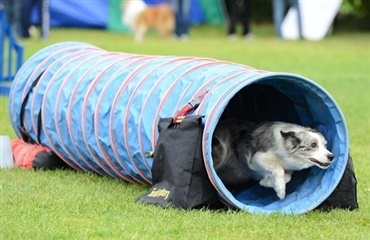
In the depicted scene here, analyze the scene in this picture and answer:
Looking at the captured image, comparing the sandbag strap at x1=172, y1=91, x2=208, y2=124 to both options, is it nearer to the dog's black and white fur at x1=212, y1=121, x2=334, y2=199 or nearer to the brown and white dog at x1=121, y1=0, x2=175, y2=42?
the dog's black and white fur at x1=212, y1=121, x2=334, y2=199

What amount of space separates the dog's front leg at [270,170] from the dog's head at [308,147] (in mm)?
135

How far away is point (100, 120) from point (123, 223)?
160cm

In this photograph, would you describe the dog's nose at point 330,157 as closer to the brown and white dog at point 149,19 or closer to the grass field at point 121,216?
the grass field at point 121,216

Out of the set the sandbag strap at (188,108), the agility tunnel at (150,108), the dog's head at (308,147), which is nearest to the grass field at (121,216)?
the agility tunnel at (150,108)

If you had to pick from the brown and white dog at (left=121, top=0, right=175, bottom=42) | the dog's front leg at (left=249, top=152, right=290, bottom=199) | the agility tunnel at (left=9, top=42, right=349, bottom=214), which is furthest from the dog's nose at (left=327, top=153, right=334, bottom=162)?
the brown and white dog at (left=121, top=0, right=175, bottom=42)

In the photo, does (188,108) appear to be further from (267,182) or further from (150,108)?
(267,182)

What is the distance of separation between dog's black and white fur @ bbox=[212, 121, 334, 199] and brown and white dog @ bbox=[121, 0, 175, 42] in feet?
50.9

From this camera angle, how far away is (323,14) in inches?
910

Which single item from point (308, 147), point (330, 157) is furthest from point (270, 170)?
point (330, 157)

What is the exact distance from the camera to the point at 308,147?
6.26 meters

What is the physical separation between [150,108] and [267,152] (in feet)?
2.79

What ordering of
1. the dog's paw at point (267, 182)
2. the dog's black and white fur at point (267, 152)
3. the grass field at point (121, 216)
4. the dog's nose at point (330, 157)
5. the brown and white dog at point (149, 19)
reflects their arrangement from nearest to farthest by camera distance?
the grass field at point (121, 216)
the dog's nose at point (330, 157)
the dog's black and white fur at point (267, 152)
the dog's paw at point (267, 182)
the brown and white dog at point (149, 19)

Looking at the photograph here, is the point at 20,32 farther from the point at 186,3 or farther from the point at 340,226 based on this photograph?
the point at 340,226

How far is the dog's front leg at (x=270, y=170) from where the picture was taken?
249 inches
